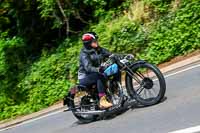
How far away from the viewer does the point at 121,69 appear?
9.83 metres

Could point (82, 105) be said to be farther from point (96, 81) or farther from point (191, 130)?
point (191, 130)

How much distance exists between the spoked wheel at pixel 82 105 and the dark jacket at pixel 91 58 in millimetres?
592

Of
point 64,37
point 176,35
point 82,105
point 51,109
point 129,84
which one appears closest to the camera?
point 129,84

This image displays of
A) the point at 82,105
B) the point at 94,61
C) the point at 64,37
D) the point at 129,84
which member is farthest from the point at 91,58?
the point at 64,37

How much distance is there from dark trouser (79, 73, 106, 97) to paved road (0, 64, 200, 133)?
60cm

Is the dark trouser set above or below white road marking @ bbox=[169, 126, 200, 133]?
above

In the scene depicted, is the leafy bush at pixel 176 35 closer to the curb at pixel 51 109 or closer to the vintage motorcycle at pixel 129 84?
the curb at pixel 51 109

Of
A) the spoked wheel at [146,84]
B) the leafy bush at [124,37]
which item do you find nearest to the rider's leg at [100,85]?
the spoked wheel at [146,84]

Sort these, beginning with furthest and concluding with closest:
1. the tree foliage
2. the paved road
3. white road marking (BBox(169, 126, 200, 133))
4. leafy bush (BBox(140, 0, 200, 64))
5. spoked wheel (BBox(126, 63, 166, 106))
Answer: the tree foliage
leafy bush (BBox(140, 0, 200, 64))
spoked wheel (BBox(126, 63, 166, 106))
the paved road
white road marking (BBox(169, 126, 200, 133))

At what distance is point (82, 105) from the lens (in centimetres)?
1062

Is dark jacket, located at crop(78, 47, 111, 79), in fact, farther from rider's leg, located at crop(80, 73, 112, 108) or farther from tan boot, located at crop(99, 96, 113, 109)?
tan boot, located at crop(99, 96, 113, 109)

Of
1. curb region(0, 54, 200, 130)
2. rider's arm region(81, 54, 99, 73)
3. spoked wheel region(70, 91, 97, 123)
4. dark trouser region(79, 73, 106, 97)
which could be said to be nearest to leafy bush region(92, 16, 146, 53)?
curb region(0, 54, 200, 130)

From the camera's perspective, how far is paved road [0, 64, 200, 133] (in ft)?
27.9

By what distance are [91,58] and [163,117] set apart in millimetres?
1892
